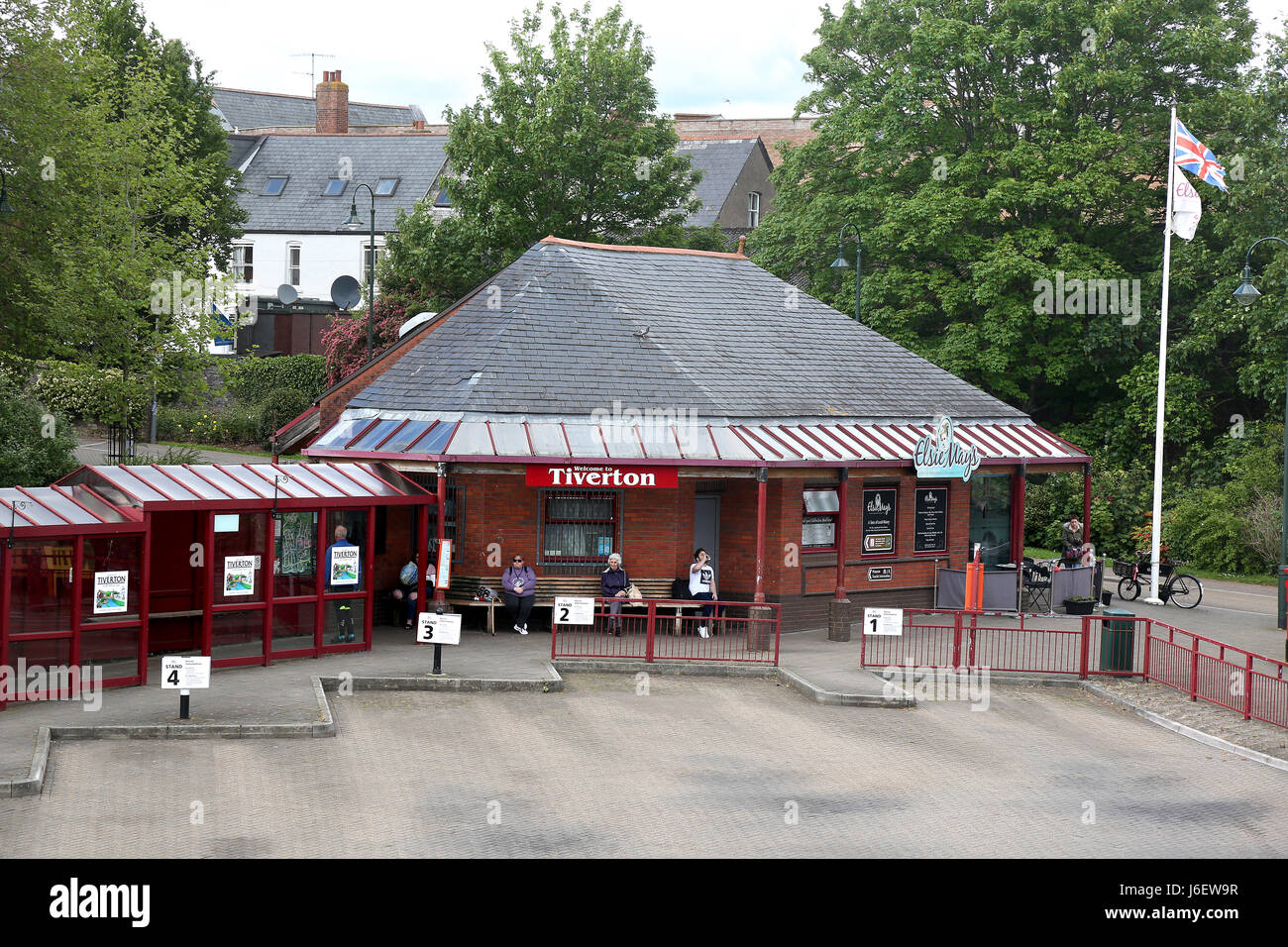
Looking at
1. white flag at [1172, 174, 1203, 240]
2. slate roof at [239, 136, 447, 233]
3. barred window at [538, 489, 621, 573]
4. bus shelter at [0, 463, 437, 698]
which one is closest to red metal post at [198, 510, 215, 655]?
bus shelter at [0, 463, 437, 698]


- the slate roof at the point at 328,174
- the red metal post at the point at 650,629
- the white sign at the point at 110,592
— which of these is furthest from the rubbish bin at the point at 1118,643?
the slate roof at the point at 328,174

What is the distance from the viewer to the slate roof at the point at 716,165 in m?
60.8

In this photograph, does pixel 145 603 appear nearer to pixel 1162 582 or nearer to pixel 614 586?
pixel 614 586

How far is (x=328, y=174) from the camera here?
5941cm

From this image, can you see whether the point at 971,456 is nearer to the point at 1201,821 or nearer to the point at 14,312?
the point at 1201,821

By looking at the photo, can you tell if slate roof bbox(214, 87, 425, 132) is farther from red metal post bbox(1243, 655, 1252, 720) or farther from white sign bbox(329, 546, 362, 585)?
red metal post bbox(1243, 655, 1252, 720)

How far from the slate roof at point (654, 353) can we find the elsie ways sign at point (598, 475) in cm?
142

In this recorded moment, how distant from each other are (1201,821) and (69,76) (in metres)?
25.0

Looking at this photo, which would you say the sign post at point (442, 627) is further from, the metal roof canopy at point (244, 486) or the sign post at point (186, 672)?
the sign post at point (186, 672)

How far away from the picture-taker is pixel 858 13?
42.2 metres

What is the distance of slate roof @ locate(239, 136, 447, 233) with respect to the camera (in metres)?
57.1

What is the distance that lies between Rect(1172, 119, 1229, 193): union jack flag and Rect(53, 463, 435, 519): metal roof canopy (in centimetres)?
1676

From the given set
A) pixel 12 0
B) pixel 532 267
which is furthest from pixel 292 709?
pixel 12 0

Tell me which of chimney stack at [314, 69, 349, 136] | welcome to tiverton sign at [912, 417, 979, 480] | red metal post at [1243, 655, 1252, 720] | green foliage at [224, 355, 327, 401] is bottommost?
red metal post at [1243, 655, 1252, 720]
